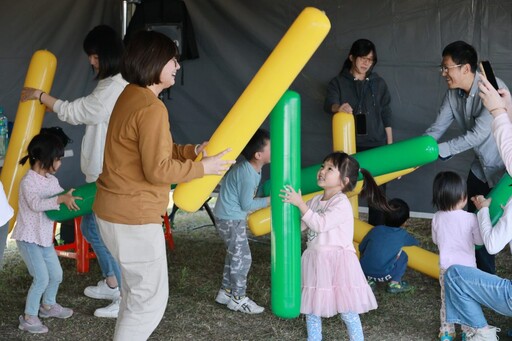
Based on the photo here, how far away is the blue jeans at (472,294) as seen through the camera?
332 cm

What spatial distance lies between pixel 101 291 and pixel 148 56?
76.3 inches

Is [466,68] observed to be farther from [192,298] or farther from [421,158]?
[192,298]

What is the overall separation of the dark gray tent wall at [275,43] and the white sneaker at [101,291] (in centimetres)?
169

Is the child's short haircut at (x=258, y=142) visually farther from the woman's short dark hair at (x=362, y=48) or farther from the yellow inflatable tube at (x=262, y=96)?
the woman's short dark hair at (x=362, y=48)

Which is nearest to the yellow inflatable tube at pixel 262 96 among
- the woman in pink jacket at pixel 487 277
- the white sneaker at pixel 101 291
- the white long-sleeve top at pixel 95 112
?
the woman in pink jacket at pixel 487 277

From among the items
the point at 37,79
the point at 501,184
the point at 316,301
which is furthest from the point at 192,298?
the point at 501,184

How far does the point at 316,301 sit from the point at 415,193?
219cm

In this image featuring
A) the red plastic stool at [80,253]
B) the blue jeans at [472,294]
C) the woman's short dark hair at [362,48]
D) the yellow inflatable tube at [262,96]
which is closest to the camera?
the yellow inflatable tube at [262,96]

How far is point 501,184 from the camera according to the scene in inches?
144

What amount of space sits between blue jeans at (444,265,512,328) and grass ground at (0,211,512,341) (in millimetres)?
349

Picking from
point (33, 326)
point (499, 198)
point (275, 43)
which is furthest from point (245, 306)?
point (275, 43)

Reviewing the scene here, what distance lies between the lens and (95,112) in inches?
148

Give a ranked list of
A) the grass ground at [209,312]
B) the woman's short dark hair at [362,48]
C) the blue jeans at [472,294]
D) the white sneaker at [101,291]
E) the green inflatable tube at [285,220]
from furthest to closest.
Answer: the woman's short dark hair at [362,48]
the white sneaker at [101,291]
the grass ground at [209,312]
the blue jeans at [472,294]
the green inflatable tube at [285,220]

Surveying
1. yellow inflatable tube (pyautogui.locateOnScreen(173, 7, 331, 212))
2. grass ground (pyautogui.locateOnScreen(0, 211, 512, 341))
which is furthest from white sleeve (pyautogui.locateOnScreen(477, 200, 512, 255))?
yellow inflatable tube (pyautogui.locateOnScreen(173, 7, 331, 212))
